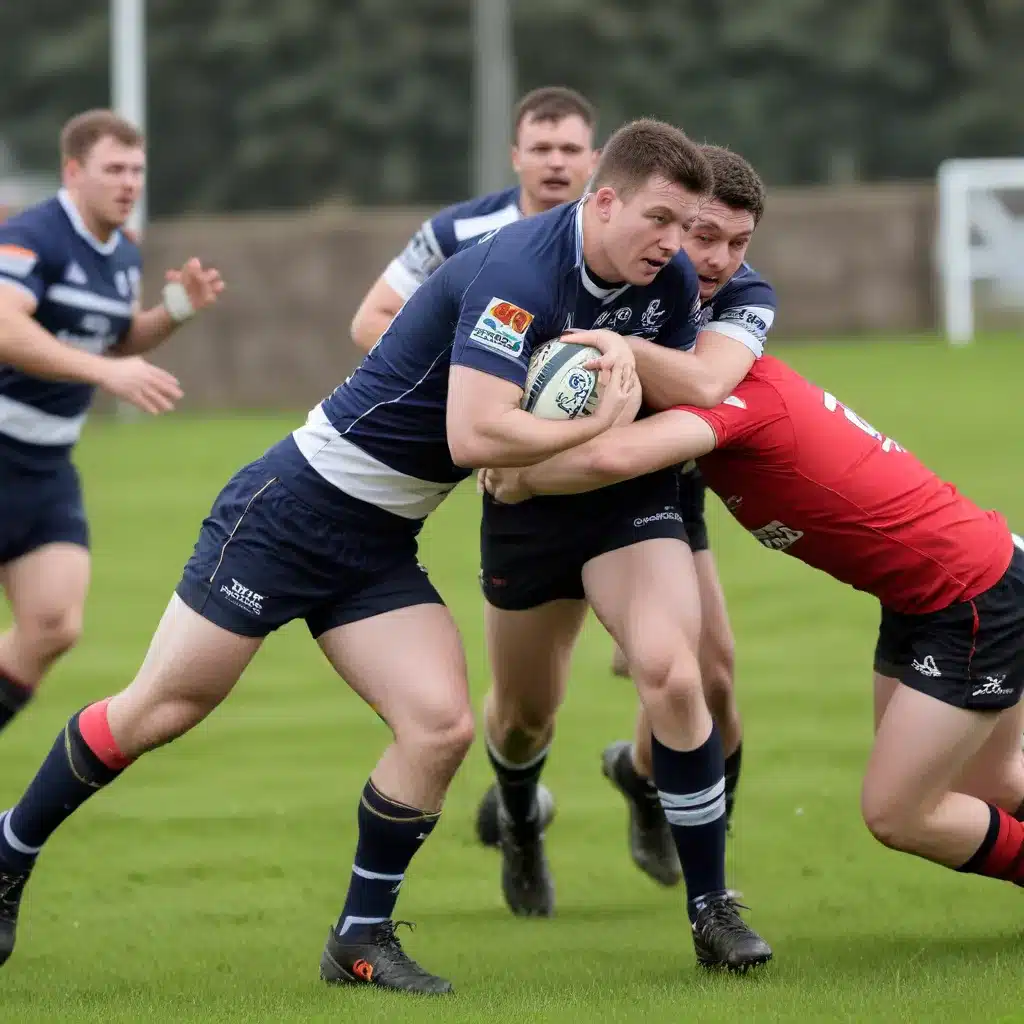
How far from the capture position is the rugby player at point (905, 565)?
17.2 ft

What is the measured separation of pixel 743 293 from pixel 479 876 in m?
2.62

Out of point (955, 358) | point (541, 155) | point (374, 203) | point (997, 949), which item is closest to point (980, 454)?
point (955, 358)

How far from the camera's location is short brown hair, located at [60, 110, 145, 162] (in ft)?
23.6

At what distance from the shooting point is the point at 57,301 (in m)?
7.11

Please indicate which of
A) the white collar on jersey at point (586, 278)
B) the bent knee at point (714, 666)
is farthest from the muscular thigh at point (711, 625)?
the white collar on jersey at point (586, 278)

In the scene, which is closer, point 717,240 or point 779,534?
point 717,240

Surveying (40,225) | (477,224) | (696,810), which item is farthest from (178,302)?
(696,810)

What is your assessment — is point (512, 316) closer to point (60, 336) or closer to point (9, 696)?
point (60, 336)

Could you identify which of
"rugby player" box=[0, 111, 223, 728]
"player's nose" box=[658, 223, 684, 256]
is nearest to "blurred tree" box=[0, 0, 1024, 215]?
"rugby player" box=[0, 111, 223, 728]

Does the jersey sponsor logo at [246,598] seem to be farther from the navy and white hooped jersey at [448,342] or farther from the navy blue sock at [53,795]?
the navy blue sock at [53,795]

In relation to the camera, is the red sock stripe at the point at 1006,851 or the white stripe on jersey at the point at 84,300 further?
Result: the white stripe on jersey at the point at 84,300

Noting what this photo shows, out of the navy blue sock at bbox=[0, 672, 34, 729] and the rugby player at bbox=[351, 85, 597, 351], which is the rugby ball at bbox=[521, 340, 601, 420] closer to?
the rugby player at bbox=[351, 85, 597, 351]

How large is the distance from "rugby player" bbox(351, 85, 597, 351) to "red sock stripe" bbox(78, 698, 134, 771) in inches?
74.3

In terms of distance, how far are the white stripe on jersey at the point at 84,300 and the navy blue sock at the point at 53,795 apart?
7.13 ft
